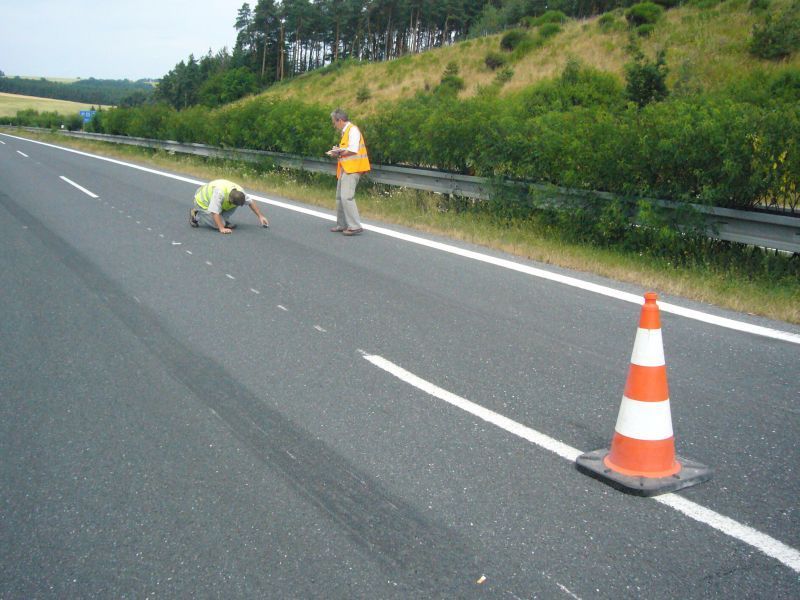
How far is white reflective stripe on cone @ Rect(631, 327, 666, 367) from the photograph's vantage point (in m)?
4.28

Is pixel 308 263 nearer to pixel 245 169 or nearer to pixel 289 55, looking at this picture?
pixel 245 169

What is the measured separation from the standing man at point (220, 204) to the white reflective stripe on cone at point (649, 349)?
26.4ft

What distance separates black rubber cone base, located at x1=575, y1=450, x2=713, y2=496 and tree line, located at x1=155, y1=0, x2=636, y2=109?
2850 inches

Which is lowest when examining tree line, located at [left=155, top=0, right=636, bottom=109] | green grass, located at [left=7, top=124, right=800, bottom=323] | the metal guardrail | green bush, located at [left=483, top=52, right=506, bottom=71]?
green grass, located at [left=7, top=124, right=800, bottom=323]

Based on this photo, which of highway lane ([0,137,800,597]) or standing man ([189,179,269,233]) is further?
standing man ([189,179,269,233])

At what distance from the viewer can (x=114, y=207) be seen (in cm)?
1484

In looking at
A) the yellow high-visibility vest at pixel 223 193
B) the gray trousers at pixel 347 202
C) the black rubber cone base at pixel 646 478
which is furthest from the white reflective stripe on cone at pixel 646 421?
the yellow high-visibility vest at pixel 223 193

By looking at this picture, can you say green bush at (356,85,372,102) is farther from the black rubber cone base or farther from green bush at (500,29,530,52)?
the black rubber cone base

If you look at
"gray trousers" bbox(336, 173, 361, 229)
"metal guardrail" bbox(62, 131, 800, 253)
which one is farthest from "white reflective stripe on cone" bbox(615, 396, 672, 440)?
"gray trousers" bbox(336, 173, 361, 229)

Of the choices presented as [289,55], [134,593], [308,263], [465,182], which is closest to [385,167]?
[465,182]

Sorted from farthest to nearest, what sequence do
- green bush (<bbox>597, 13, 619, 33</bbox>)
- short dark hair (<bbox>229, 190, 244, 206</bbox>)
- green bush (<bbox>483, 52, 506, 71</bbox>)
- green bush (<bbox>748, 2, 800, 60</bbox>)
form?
green bush (<bbox>483, 52, 506, 71</bbox>)
green bush (<bbox>597, 13, 619, 33</bbox>)
green bush (<bbox>748, 2, 800, 60</bbox>)
short dark hair (<bbox>229, 190, 244, 206</bbox>)

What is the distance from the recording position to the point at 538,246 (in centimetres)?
1067

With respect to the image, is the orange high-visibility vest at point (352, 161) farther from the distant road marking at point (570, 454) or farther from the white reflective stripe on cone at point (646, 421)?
the white reflective stripe on cone at point (646, 421)

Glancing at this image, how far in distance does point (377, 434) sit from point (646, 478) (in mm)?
1556
